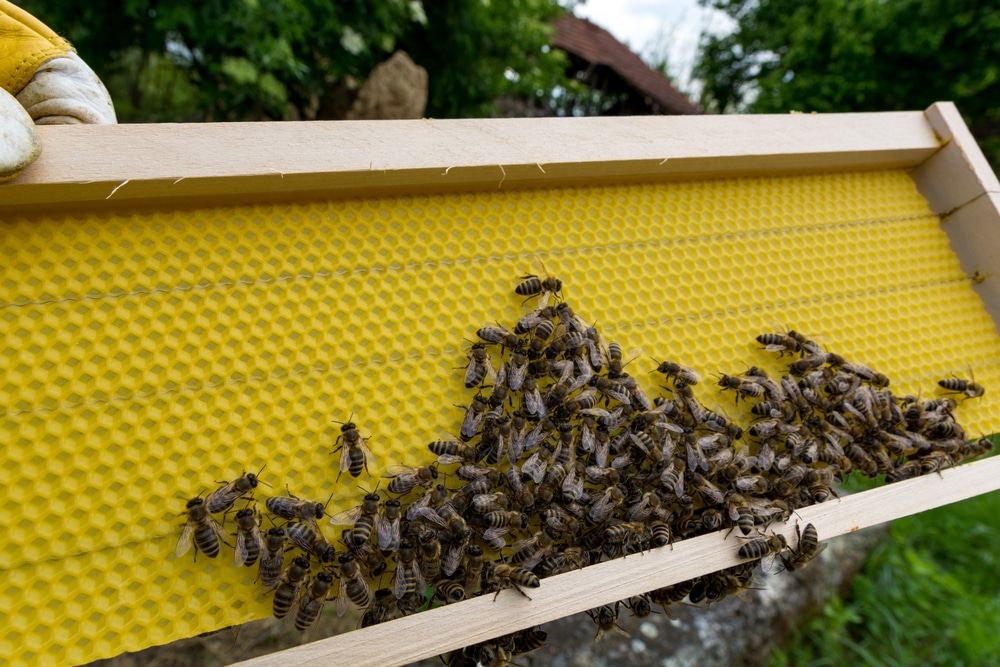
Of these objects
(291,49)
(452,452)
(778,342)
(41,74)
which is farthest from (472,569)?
(291,49)

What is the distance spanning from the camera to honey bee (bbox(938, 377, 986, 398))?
3.21 m

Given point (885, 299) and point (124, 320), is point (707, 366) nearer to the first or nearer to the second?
point (885, 299)

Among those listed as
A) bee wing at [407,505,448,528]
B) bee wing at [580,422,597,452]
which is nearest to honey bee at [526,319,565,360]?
bee wing at [580,422,597,452]

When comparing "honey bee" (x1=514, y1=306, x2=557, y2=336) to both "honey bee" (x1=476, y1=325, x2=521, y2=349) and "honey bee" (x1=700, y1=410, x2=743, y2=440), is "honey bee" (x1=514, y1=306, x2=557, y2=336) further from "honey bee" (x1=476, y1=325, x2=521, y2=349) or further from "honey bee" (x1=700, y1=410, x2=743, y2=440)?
"honey bee" (x1=700, y1=410, x2=743, y2=440)

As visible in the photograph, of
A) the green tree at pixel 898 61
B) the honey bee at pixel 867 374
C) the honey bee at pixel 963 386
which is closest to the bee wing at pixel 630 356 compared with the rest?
the honey bee at pixel 867 374

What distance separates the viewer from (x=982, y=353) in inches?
136

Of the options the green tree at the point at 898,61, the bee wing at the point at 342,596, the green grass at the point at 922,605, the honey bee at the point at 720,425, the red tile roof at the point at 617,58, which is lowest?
the green grass at the point at 922,605

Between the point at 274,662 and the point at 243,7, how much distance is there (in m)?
6.48

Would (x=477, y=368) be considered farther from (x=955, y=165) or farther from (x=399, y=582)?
(x=955, y=165)

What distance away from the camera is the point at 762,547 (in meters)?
2.46

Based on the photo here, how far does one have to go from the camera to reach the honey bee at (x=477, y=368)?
8.27 feet

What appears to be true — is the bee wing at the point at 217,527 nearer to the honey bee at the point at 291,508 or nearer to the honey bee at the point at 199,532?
the honey bee at the point at 199,532

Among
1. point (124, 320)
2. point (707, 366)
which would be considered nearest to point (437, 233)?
point (124, 320)

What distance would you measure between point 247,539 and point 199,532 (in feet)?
0.55
